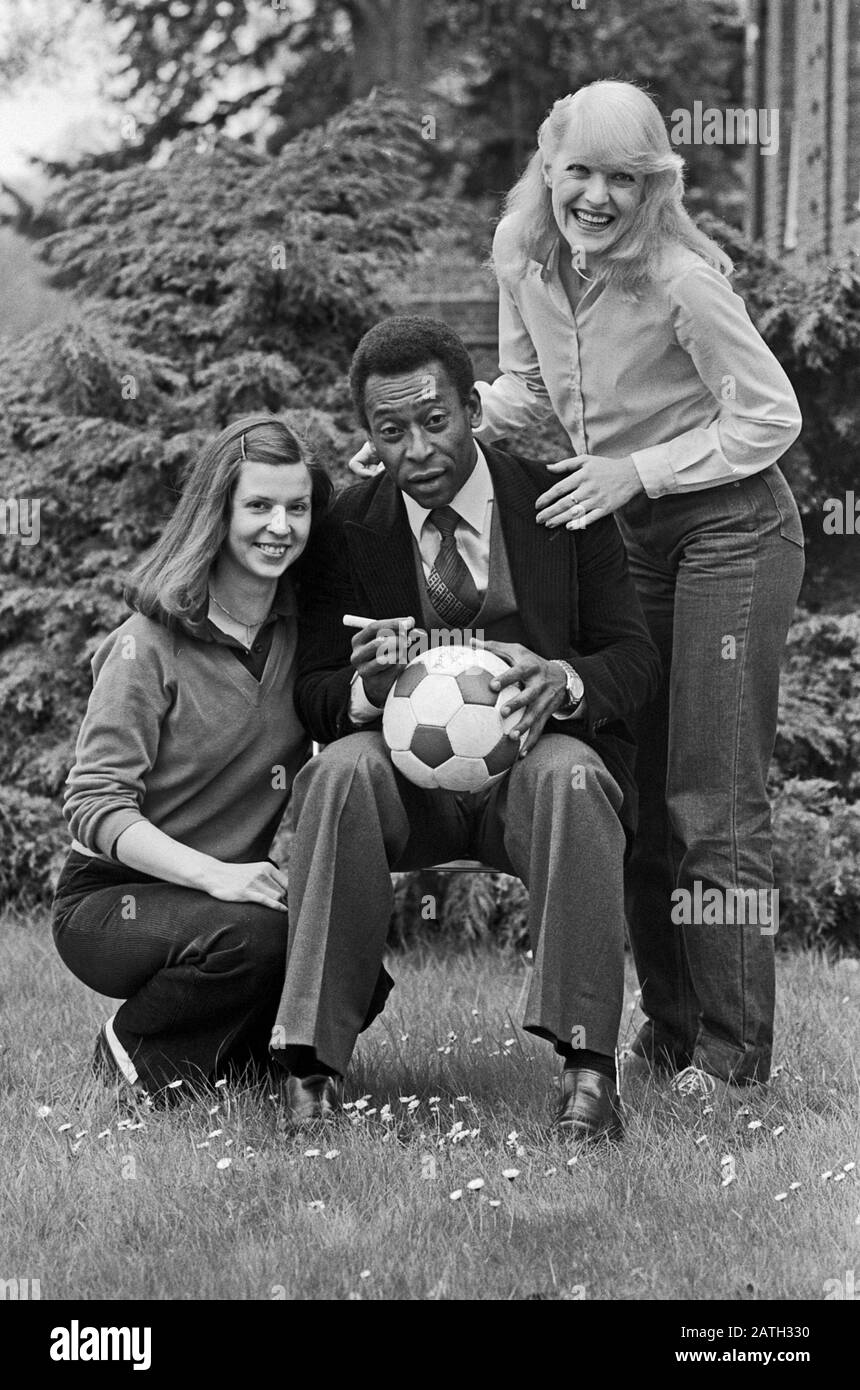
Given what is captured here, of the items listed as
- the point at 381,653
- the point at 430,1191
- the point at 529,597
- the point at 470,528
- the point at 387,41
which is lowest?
the point at 430,1191

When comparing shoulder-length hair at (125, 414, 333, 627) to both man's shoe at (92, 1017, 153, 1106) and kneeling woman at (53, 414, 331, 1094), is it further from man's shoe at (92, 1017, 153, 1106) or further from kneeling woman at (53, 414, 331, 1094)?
man's shoe at (92, 1017, 153, 1106)

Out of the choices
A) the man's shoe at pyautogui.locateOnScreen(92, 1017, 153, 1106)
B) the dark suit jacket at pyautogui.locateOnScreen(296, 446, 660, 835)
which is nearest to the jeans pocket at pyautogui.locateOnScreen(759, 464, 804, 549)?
the dark suit jacket at pyautogui.locateOnScreen(296, 446, 660, 835)

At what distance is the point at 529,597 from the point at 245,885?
0.88 metres

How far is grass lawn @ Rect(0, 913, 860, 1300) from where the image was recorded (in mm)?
2756

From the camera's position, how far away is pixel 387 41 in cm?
1642

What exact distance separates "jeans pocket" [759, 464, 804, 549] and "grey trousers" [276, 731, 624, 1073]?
73 centimetres

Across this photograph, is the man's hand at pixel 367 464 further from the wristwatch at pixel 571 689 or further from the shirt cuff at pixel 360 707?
the wristwatch at pixel 571 689

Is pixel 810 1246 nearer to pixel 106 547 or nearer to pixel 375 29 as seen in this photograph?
pixel 106 547

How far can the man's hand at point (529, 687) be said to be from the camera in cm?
334

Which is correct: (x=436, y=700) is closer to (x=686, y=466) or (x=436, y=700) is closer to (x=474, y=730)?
(x=474, y=730)

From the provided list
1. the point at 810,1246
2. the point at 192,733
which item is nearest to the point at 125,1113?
the point at 192,733

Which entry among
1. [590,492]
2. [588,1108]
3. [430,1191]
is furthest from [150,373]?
[430,1191]

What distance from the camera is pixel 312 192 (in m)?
6.73

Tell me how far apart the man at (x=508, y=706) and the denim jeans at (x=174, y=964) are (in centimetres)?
19
